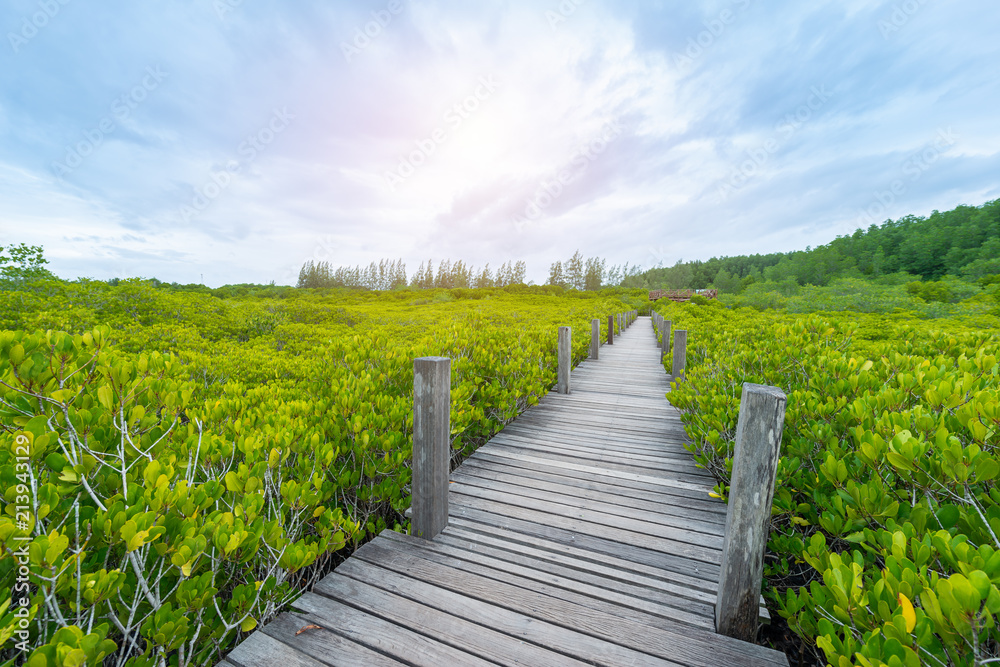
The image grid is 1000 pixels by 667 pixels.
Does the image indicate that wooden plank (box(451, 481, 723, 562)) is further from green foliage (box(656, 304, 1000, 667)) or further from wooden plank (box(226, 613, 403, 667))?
wooden plank (box(226, 613, 403, 667))

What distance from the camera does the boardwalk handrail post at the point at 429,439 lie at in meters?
2.49

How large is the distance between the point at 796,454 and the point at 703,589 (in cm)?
112

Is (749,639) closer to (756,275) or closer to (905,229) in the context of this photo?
(905,229)

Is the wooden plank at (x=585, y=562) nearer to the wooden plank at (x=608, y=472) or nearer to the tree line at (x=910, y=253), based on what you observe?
the wooden plank at (x=608, y=472)

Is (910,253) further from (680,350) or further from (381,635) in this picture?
(381,635)

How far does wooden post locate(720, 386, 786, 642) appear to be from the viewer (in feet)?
5.73

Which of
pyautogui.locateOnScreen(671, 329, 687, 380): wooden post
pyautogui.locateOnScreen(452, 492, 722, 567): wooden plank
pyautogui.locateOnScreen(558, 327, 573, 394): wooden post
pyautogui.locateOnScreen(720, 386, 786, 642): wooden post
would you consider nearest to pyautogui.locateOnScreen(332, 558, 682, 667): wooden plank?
pyautogui.locateOnScreen(720, 386, 786, 642): wooden post

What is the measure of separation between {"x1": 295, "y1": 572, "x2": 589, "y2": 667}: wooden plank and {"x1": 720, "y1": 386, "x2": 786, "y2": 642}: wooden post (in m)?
0.86

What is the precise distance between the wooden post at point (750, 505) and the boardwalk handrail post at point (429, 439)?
168 centimetres

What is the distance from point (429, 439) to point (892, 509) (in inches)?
91.7

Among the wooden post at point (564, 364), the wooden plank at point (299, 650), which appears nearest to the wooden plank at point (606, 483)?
the wooden plank at point (299, 650)

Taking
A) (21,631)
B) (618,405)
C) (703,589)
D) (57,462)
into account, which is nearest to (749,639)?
(703,589)

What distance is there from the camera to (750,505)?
70.7 inches

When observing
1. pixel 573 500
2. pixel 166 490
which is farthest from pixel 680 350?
pixel 166 490
